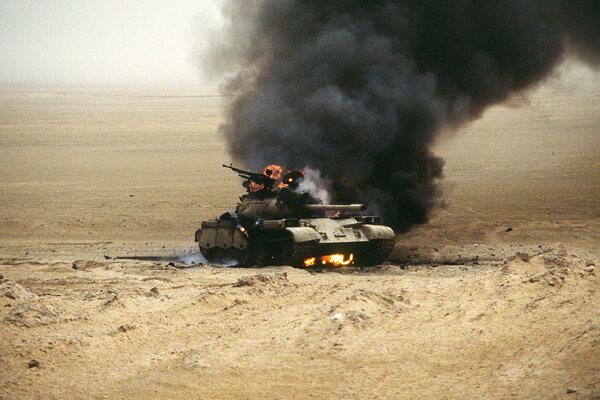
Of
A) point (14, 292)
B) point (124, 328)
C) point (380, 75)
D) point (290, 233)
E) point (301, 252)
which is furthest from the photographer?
point (380, 75)

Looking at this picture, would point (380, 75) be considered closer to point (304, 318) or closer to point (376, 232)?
point (376, 232)

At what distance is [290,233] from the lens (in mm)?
19312

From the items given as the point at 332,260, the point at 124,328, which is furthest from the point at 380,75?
the point at 124,328

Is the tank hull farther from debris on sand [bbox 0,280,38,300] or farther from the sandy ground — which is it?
debris on sand [bbox 0,280,38,300]

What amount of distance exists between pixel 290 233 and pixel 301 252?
0.48m

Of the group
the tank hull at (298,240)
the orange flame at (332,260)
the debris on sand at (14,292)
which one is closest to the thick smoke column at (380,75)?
the tank hull at (298,240)

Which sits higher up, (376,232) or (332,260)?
(376,232)

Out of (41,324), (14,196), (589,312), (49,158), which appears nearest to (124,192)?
(14,196)

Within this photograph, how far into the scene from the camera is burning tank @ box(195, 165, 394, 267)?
64.4ft

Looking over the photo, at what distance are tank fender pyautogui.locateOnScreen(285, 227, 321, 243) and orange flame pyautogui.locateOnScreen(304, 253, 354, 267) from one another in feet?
1.96

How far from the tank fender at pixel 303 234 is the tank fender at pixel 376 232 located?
1346 mm

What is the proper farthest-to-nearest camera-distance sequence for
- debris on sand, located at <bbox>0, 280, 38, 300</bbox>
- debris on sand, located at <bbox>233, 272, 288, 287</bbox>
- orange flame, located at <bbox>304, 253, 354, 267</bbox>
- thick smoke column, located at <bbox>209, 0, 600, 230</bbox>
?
thick smoke column, located at <bbox>209, 0, 600, 230</bbox>
orange flame, located at <bbox>304, 253, 354, 267</bbox>
debris on sand, located at <bbox>233, 272, 288, 287</bbox>
debris on sand, located at <bbox>0, 280, 38, 300</bbox>

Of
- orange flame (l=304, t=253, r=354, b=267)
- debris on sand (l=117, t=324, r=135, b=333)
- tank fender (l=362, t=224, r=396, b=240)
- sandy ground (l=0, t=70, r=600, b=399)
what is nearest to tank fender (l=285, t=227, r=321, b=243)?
orange flame (l=304, t=253, r=354, b=267)

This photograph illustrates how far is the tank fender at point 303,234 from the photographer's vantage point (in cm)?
1908
